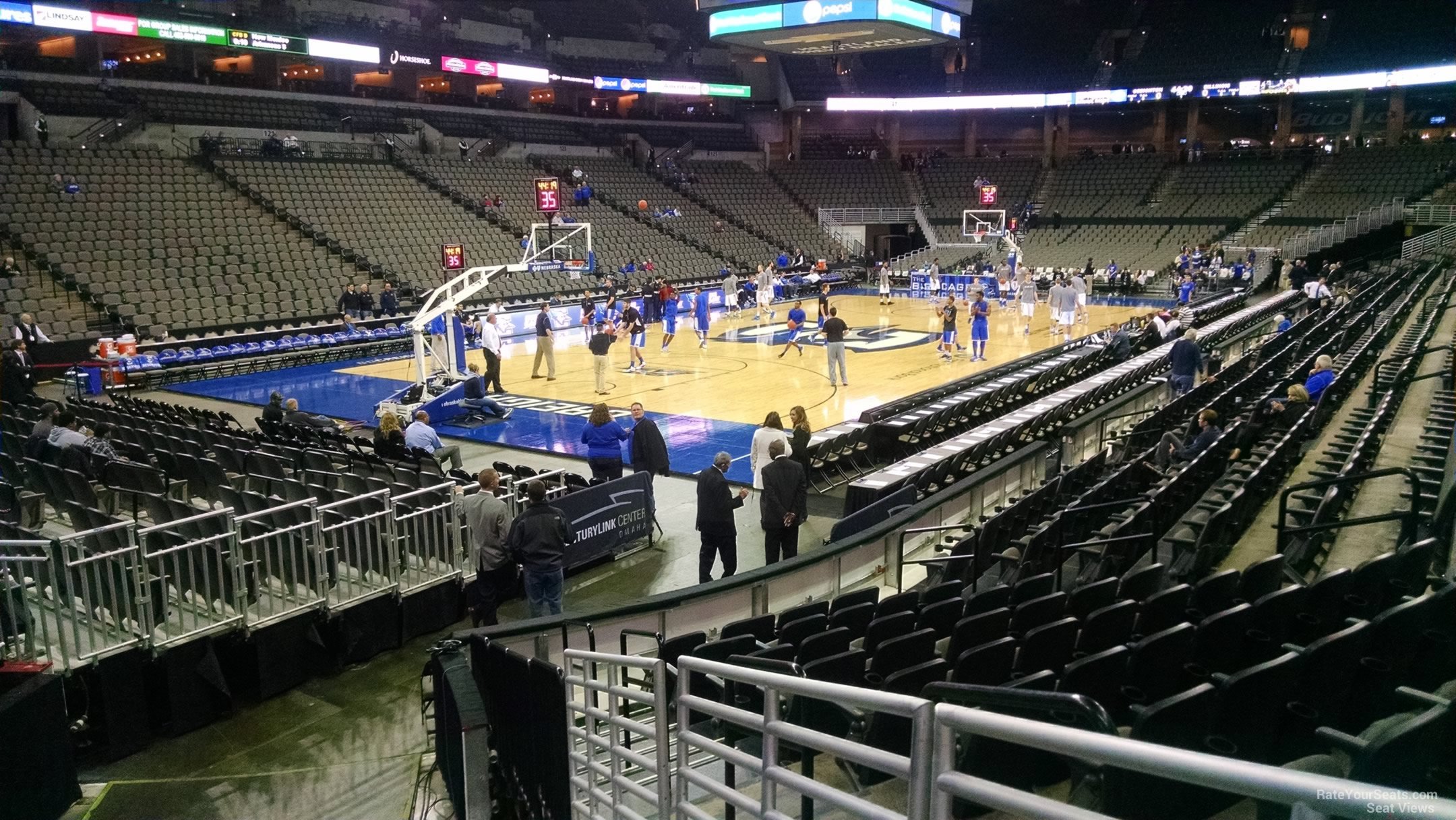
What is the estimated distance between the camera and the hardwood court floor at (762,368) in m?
17.7

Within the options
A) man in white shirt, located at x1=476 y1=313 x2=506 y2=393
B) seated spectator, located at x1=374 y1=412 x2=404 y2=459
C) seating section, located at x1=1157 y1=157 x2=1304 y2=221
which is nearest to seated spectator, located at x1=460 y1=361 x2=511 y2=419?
man in white shirt, located at x1=476 y1=313 x2=506 y2=393

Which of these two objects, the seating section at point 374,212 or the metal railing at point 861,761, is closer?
the metal railing at point 861,761

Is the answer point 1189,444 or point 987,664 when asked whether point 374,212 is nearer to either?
point 1189,444

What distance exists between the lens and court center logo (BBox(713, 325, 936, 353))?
985 inches

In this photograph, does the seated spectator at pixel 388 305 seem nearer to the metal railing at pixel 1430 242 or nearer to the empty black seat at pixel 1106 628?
the empty black seat at pixel 1106 628

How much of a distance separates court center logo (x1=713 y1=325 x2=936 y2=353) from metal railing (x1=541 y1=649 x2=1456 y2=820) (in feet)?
66.2

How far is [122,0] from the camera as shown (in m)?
29.5

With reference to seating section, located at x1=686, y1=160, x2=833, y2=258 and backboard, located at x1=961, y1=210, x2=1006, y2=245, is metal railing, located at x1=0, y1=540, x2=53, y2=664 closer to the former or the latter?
backboard, located at x1=961, y1=210, x2=1006, y2=245

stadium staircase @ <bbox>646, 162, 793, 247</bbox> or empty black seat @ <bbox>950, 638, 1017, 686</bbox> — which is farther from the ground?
stadium staircase @ <bbox>646, 162, 793, 247</bbox>

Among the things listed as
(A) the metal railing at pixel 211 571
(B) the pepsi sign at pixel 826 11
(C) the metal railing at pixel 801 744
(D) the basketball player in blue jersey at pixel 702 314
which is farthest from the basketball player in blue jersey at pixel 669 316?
(C) the metal railing at pixel 801 744

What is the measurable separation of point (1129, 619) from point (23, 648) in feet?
22.3

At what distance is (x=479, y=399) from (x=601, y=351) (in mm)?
2406

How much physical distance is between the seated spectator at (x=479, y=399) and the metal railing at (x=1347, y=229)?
106 ft

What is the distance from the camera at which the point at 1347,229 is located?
36125 millimetres
